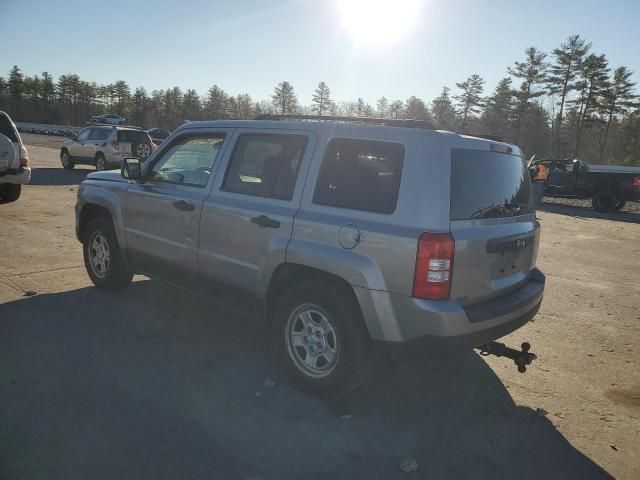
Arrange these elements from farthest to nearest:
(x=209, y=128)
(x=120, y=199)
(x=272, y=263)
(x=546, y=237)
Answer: (x=546, y=237) → (x=120, y=199) → (x=209, y=128) → (x=272, y=263)

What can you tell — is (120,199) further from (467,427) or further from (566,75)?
(566,75)

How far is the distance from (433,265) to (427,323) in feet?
1.15

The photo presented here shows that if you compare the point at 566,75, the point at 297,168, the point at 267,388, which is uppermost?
the point at 566,75

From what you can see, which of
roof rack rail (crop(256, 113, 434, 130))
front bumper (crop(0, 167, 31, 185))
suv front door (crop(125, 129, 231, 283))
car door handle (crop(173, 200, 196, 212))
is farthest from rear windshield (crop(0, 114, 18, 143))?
roof rack rail (crop(256, 113, 434, 130))

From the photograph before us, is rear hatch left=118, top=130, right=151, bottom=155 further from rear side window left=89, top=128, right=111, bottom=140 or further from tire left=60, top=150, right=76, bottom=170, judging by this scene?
tire left=60, top=150, right=76, bottom=170

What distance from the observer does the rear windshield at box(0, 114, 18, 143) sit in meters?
9.77

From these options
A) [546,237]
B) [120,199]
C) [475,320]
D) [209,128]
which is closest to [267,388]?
[475,320]

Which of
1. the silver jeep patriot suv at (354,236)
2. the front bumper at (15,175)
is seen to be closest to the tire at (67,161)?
the front bumper at (15,175)

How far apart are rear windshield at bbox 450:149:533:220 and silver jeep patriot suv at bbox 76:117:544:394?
0.5 inches

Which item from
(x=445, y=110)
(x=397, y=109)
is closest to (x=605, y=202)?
(x=445, y=110)

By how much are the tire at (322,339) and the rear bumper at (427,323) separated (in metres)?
Result: 0.15

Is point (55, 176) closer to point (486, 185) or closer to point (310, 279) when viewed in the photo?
point (310, 279)

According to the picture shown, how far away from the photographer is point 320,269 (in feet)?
10.5

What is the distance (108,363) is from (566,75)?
62.6m
